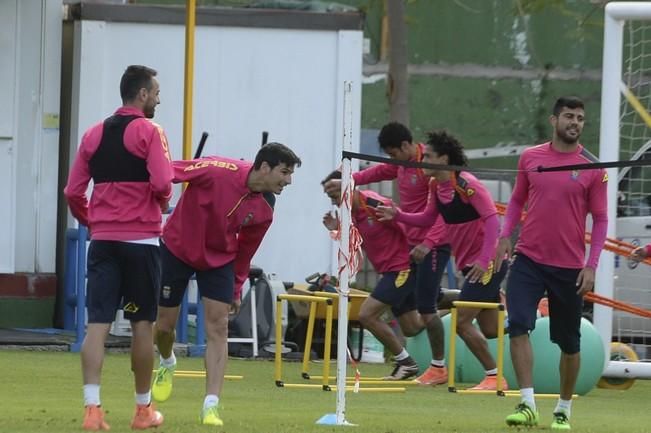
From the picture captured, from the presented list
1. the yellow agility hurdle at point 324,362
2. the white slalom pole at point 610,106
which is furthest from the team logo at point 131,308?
the white slalom pole at point 610,106

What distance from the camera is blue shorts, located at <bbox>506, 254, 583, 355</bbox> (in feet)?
32.9

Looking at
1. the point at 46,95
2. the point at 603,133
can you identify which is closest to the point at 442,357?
the point at 603,133

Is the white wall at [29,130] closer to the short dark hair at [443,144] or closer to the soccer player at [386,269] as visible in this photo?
the soccer player at [386,269]

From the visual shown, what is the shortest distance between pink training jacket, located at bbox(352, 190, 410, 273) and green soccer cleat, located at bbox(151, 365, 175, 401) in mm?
3401

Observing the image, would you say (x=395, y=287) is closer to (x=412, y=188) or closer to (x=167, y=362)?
(x=412, y=188)

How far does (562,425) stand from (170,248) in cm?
260

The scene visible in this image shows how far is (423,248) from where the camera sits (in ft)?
44.7

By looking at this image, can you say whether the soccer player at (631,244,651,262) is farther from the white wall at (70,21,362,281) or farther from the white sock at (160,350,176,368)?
the white wall at (70,21,362,281)

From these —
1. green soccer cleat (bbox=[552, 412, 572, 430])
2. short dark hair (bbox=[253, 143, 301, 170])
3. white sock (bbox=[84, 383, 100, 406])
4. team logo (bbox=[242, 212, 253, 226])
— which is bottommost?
green soccer cleat (bbox=[552, 412, 572, 430])

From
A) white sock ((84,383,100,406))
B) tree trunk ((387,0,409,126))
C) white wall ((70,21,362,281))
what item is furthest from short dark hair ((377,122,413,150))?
white sock ((84,383,100,406))

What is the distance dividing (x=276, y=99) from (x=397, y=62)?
75.2 inches

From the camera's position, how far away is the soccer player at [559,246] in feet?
32.8

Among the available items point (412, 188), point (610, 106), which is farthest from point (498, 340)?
point (610, 106)

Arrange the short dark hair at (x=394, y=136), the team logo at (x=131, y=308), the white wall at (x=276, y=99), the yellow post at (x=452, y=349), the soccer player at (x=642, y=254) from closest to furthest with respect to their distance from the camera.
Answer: the team logo at (x=131, y=308) < the soccer player at (x=642, y=254) < the yellow post at (x=452, y=349) < the short dark hair at (x=394, y=136) < the white wall at (x=276, y=99)
